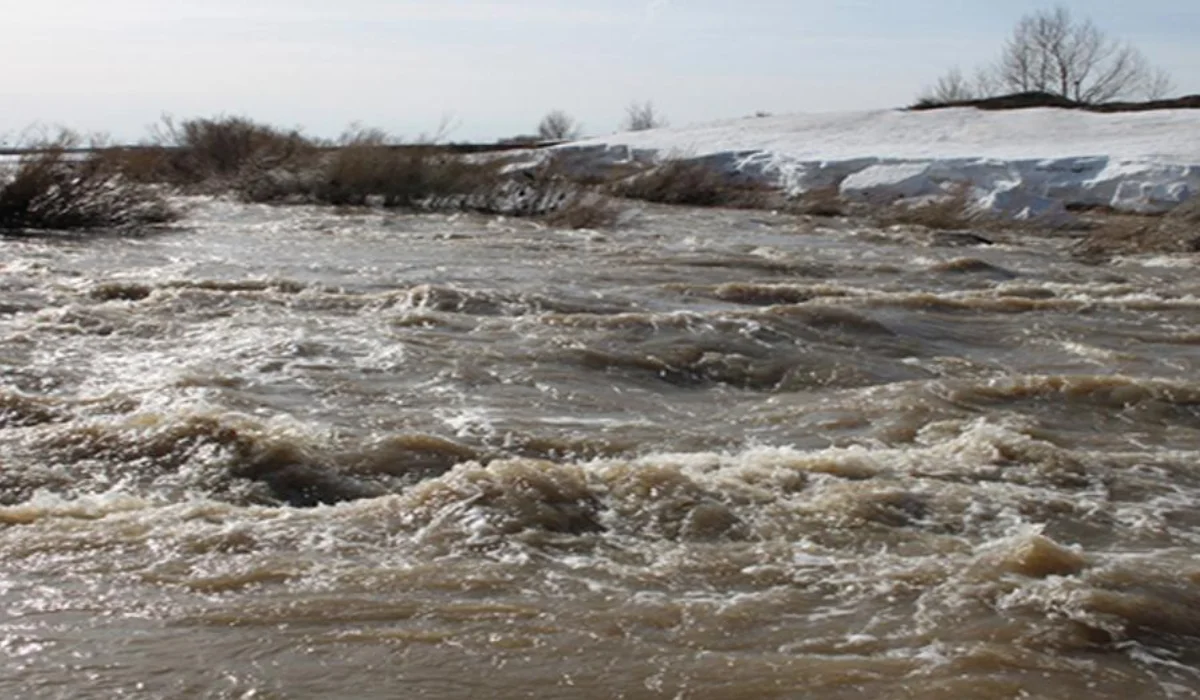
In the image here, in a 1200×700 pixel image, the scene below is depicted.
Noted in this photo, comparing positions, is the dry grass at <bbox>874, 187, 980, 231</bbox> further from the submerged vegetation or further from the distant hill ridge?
the distant hill ridge

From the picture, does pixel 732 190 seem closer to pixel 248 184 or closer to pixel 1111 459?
pixel 248 184

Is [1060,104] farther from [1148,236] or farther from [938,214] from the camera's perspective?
[1148,236]

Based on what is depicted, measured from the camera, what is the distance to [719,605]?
4.29 m

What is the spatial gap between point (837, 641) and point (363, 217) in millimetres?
16228

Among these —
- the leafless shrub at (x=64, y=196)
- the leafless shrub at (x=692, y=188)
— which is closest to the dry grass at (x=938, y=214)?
the leafless shrub at (x=692, y=188)

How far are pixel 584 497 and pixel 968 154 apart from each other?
19997mm

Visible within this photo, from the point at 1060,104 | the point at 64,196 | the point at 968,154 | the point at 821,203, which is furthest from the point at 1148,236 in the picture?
the point at 1060,104

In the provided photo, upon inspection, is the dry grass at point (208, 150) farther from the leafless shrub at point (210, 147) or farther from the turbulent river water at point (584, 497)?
the turbulent river water at point (584, 497)

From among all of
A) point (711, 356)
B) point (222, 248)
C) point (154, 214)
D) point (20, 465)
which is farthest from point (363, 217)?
point (20, 465)

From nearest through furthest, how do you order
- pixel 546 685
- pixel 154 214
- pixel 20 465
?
1. pixel 546 685
2. pixel 20 465
3. pixel 154 214

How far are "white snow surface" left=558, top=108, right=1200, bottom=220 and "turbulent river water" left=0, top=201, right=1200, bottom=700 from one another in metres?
10.3

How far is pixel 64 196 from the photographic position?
16406mm

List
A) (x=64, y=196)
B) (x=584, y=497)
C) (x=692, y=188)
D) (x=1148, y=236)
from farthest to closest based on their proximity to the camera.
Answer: (x=692, y=188), (x=1148, y=236), (x=64, y=196), (x=584, y=497)

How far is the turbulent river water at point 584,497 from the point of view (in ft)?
12.8
